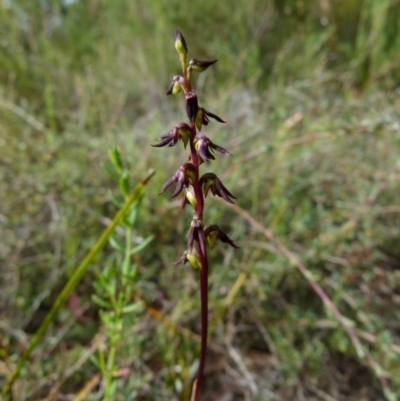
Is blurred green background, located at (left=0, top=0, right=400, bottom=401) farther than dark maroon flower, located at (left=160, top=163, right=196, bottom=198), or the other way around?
blurred green background, located at (left=0, top=0, right=400, bottom=401)

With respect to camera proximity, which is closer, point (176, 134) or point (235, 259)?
point (176, 134)

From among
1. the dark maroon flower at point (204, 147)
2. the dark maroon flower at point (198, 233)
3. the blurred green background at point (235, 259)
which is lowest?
the dark maroon flower at point (198, 233)

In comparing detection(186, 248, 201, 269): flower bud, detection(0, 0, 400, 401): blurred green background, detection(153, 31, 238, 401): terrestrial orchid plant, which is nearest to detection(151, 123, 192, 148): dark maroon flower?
detection(153, 31, 238, 401): terrestrial orchid plant

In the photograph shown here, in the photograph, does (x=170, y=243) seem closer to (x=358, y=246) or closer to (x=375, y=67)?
(x=358, y=246)

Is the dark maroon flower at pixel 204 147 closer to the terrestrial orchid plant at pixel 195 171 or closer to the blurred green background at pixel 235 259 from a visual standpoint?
the terrestrial orchid plant at pixel 195 171

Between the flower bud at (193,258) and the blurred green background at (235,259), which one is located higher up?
the blurred green background at (235,259)

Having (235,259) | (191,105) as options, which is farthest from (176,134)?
(235,259)

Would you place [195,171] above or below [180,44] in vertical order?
below

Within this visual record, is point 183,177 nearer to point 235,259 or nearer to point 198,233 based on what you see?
point 198,233

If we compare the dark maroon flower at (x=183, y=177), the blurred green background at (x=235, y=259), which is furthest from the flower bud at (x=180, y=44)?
the blurred green background at (x=235, y=259)

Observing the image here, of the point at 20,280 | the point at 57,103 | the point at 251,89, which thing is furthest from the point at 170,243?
the point at 251,89

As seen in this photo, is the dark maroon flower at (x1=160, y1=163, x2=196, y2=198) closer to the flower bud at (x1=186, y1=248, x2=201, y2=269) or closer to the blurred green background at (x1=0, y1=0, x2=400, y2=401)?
A: the flower bud at (x1=186, y1=248, x2=201, y2=269)
